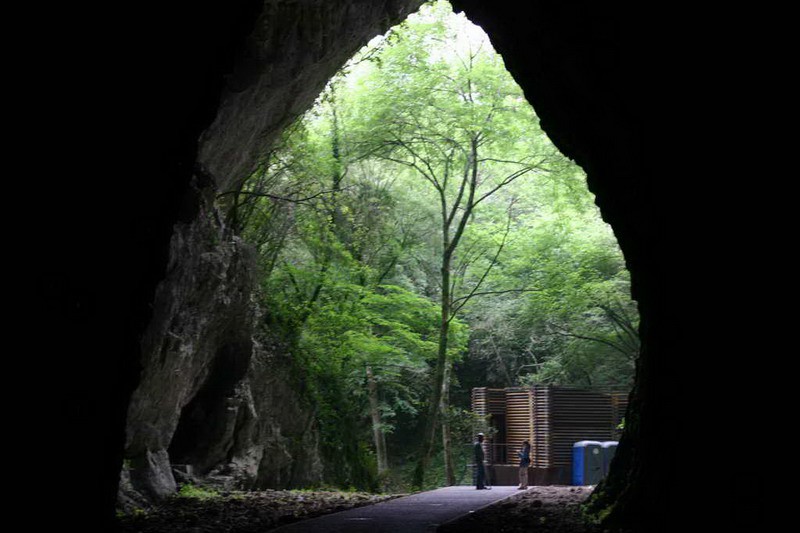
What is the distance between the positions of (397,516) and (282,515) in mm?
1768

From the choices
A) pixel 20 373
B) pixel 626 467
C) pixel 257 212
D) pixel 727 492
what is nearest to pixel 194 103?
pixel 20 373

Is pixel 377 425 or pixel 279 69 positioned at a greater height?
pixel 279 69

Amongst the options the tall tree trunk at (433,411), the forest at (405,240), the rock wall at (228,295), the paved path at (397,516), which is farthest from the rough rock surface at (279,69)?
the tall tree trunk at (433,411)

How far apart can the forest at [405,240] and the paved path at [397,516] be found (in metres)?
7.68

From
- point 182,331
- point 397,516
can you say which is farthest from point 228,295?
point 397,516

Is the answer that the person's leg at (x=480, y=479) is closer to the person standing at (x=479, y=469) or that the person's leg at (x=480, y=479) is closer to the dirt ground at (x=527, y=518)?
the person standing at (x=479, y=469)

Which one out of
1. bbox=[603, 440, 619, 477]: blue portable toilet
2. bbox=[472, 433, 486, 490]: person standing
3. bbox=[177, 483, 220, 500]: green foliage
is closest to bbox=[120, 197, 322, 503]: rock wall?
bbox=[177, 483, 220, 500]: green foliage

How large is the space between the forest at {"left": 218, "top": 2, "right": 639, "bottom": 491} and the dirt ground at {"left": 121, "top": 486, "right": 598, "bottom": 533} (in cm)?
745

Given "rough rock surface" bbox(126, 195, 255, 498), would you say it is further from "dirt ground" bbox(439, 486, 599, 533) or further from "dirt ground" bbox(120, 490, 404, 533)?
"dirt ground" bbox(439, 486, 599, 533)

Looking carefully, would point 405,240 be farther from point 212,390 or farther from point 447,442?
point 212,390

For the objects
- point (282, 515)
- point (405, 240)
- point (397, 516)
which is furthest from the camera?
point (405, 240)

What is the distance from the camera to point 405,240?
34.1m

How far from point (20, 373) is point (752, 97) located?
686 cm

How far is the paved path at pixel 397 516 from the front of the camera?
420 inches
